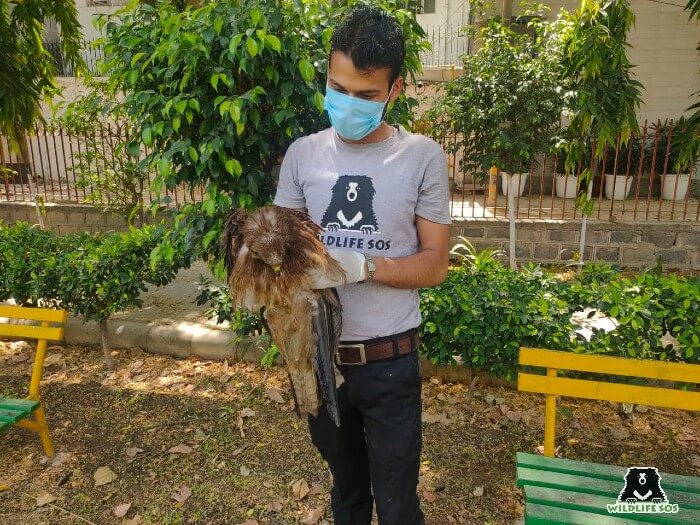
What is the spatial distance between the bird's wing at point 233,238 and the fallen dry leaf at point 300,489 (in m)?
1.76

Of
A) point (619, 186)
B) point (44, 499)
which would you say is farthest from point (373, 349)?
point (619, 186)

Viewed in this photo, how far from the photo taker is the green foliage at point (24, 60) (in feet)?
16.5

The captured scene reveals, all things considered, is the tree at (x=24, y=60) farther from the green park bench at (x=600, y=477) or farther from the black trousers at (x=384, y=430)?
the green park bench at (x=600, y=477)

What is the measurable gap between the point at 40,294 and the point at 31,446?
124 cm

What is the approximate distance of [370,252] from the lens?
5.82 ft

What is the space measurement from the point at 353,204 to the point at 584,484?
153 centimetres

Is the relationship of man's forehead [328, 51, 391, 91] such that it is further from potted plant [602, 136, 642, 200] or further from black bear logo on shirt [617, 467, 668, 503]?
potted plant [602, 136, 642, 200]

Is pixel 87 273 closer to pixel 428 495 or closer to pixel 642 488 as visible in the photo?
pixel 428 495

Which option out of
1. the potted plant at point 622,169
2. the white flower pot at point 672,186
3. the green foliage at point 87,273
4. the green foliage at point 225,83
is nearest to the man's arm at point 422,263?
the green foliage at point 225,83

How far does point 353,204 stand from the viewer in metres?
1.75

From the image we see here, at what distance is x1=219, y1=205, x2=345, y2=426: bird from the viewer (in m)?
1.55

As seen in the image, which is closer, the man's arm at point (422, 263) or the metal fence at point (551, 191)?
the man's arm at point (422, 263)

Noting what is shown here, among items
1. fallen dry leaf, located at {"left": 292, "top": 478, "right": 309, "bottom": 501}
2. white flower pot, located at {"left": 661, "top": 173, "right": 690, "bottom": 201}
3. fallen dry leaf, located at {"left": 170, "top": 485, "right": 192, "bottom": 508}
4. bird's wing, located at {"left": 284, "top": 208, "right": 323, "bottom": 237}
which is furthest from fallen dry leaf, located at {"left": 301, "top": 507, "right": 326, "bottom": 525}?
white flower pot, located at {"left": 661, "top": 173, "right": 690, "bottom": 201}

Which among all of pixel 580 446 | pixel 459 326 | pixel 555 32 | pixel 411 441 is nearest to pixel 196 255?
pixel 459 326
